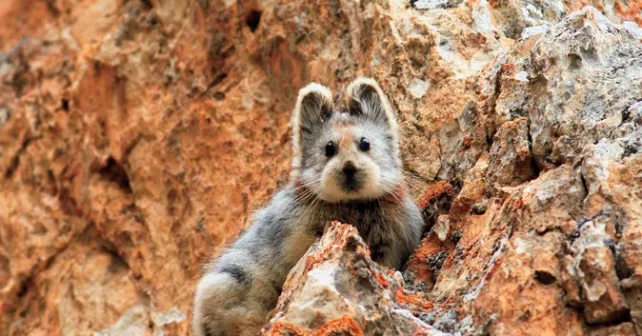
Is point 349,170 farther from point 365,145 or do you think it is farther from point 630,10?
point 630,10

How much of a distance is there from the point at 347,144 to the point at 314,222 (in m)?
0.78

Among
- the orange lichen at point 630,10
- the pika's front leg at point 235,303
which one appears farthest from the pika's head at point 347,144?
the orange lichen at point 630,10

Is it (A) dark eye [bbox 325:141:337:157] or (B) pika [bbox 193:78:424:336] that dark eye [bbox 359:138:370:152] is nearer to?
(B) pika [bbox 193:78:424:336]

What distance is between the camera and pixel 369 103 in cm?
862

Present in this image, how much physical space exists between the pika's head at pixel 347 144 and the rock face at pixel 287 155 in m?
0.45

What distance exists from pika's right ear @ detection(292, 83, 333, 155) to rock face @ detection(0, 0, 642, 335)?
2.73 ft

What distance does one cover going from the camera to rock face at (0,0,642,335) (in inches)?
232

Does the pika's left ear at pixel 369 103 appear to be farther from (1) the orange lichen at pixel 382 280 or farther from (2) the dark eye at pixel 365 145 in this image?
(1) the orange lichen at pixel 382 280

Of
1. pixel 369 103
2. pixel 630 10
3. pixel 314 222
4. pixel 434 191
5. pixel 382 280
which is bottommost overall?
pixel 434 191

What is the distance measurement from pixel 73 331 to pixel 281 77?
362cm

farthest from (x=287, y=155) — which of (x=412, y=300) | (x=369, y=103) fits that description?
(x=412, y=300)

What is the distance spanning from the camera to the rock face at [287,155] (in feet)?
19.4

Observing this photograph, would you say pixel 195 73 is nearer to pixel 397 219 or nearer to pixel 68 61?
pixel 68 61

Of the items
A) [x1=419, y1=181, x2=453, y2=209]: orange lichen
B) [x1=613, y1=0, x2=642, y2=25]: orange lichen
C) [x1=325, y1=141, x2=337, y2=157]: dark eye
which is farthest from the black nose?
[x1=613, y1=0, x2=642, y2=25]: orange lichen
